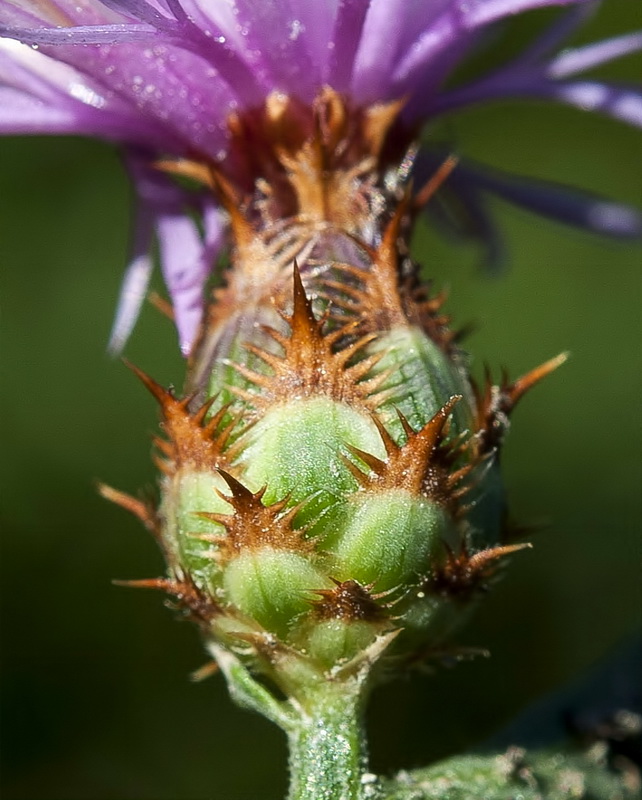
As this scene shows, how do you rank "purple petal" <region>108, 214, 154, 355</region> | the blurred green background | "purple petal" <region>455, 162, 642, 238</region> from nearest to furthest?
"purple petal" <region>108, 214, 154, 355</region>
"purple petal" <region>455, 162, 642, 238</region>
the blurred green background

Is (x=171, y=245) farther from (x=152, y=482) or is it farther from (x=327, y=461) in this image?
(x=152, y=482)

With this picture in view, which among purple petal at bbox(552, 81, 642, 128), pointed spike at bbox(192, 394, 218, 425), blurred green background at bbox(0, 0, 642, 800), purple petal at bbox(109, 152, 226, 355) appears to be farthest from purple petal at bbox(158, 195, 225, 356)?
blurred green background at bbox(0, 0, 642, 800)

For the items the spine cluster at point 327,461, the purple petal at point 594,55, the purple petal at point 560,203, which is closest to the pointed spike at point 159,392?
the spine cluster at point 327,461

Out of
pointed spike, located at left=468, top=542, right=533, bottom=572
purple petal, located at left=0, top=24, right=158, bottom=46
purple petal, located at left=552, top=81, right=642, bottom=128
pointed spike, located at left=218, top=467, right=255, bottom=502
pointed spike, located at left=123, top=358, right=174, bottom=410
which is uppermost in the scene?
purple petal, located at left=0, top=24, right=158, bottom=46

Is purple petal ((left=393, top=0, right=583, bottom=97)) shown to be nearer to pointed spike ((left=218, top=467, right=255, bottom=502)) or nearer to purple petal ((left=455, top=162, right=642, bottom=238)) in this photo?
purple petal ((left=455, top=162, right=642, bottom=238))

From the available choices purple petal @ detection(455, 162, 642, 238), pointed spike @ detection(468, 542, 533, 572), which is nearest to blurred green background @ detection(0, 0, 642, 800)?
purple petal @ detection(455, 162, 642, 238)

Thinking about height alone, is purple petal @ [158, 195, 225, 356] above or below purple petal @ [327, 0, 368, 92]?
below

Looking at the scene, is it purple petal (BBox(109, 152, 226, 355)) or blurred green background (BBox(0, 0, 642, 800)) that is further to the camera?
blurred green background (BBox(0, 0, 642, 800))

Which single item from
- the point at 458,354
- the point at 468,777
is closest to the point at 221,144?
the point at 458,354

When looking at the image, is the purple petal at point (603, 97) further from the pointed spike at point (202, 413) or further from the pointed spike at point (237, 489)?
the pointed spike at point (237, 489)

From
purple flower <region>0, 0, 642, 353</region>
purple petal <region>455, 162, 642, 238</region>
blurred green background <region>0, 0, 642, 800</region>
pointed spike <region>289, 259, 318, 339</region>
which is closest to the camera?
pointed spike <region>289, 259, 318, 339</region>
